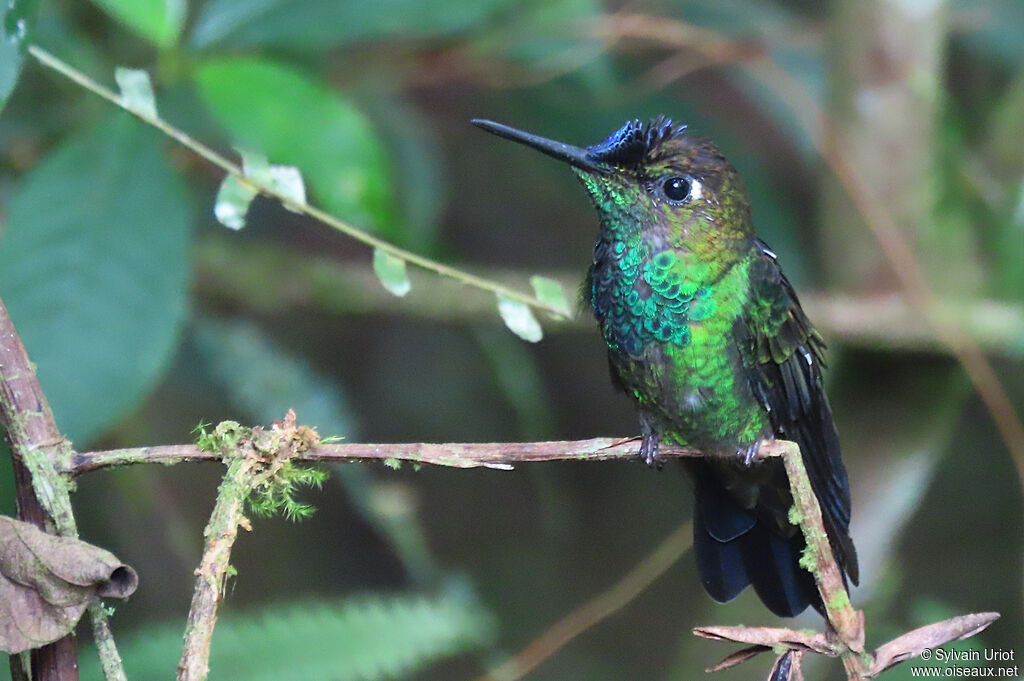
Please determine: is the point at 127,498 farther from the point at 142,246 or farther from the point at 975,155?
the point at 975,155

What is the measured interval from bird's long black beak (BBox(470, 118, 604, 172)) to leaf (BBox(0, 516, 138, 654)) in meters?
0.80

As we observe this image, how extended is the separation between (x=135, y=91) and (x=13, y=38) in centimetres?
20

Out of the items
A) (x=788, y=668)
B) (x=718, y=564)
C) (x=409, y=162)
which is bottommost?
(x=788, y=668)

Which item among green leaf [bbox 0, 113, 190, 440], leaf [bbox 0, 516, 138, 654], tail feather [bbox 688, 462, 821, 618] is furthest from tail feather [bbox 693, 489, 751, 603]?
leaf [bbox 0, 516, 138, 654]

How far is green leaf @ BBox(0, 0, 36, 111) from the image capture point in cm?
113

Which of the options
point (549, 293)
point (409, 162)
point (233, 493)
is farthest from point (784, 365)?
point (409, 162)

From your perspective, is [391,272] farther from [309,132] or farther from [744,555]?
[744,555]

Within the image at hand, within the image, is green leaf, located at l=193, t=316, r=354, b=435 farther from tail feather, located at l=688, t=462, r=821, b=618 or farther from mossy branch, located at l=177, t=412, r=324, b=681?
mossy branch, located at l=177, t=412, r=324, b=681

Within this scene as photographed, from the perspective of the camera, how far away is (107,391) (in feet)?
5.38

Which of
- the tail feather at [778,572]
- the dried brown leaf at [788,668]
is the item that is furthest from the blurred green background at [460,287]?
the dried brown leaf at [788,668]

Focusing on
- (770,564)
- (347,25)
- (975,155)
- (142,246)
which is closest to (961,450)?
(975,155)

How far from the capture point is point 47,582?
2.90 ft

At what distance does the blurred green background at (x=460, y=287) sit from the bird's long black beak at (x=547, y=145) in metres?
0.39

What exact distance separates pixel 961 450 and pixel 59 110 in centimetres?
320
